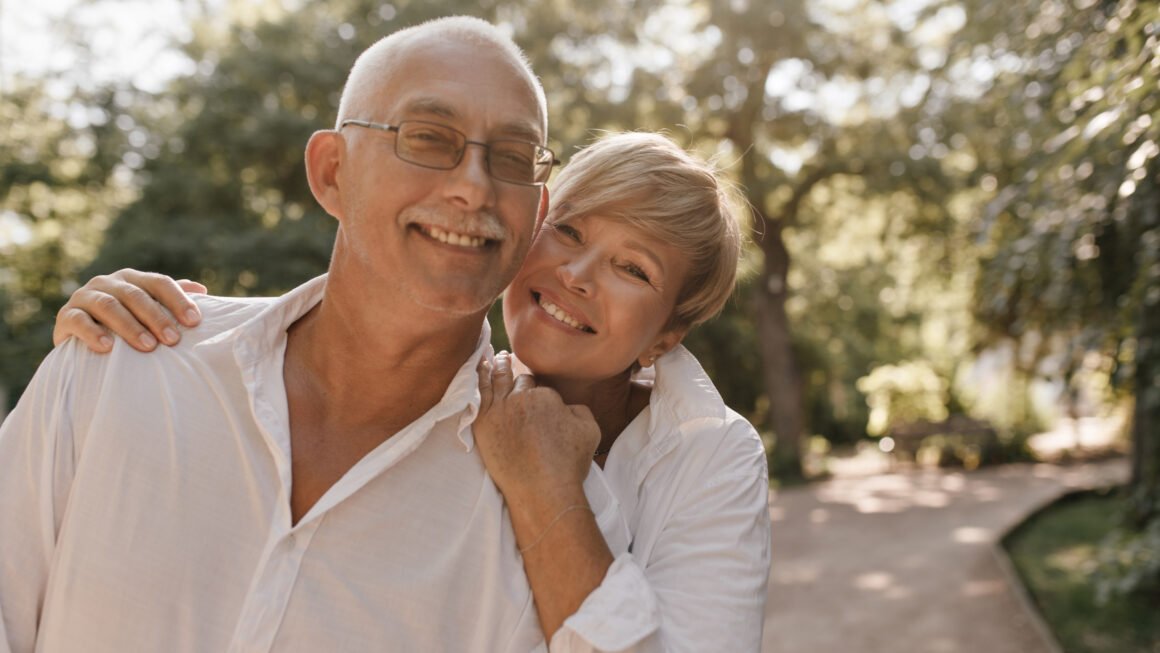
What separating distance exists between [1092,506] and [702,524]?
1396 cm

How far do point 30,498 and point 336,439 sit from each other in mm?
564

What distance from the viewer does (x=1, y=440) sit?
5.91 feet

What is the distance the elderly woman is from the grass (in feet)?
17.4

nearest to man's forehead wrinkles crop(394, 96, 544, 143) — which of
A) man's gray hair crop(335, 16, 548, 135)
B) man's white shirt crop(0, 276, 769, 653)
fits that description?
man's gray hair crop(335, 16, 548, 135)

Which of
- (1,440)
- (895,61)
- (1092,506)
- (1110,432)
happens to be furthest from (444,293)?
(1110,432)

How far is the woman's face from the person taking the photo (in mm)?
2453

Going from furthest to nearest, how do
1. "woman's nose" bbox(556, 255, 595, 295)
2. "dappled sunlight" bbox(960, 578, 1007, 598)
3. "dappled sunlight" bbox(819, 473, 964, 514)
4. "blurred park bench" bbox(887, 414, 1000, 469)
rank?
"blurred park bench" bbox(887, 414, 1000, 469), "dappled sunlight" bbox(819, 473, 964, 514), "dappled sunlight" bbox(960, 578, 1007, 598), "woman's nose" bbox(556, 255, 595, 295)

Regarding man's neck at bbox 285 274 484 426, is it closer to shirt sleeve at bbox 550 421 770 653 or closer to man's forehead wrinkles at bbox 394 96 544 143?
man's forehead wrinkles at bbox 394 96 544 143

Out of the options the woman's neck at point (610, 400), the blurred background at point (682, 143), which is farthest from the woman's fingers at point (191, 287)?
the blurred background at point (682, 143)

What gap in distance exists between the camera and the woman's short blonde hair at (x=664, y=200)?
98.6 inches

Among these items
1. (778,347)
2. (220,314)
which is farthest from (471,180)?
(778,347)

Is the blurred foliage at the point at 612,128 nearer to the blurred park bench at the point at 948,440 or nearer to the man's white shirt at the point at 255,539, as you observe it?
the blurred park bench at the point at 948,440

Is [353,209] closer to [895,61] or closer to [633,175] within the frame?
[633,175]

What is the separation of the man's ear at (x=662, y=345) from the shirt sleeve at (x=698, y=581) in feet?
1.41
